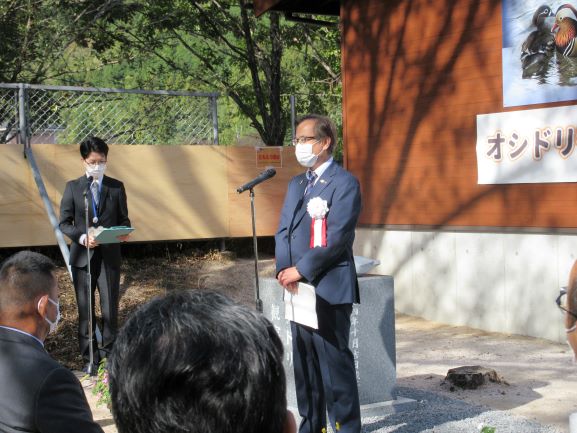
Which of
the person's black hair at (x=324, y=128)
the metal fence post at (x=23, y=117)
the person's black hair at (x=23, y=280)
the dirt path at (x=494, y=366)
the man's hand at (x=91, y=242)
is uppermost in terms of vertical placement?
the metal fence post at (x=23, y=117)

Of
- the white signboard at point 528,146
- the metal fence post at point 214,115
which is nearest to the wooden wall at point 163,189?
the metal fence post at point 214,115

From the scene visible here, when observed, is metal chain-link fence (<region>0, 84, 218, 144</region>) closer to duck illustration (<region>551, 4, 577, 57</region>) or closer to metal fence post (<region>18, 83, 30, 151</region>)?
metal fence post (<region>18, 83, 30, 151</region>)

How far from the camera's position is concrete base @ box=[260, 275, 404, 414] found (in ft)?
18.4

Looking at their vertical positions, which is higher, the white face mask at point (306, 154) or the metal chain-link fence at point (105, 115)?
the metal chain-link fence at point (105, 115)

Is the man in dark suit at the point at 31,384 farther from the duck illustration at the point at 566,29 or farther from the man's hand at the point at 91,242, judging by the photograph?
the duck illustration at the point at 566,29

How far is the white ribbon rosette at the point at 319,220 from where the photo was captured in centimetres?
470

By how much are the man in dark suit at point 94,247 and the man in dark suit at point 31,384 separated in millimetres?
4076

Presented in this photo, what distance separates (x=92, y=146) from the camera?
6.88 metres

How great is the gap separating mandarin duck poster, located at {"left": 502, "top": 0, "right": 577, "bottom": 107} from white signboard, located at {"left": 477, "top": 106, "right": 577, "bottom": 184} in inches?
6.6

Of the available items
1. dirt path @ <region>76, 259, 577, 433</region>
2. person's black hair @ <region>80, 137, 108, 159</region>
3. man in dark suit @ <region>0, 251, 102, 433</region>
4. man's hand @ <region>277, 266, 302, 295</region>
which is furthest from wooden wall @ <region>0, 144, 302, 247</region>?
man in dark suit @ <region>0, 251, 102, 433</region>

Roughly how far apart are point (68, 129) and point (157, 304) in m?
9.54

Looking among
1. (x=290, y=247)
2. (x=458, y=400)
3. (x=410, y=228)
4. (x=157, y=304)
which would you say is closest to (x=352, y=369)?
(x=290, y=247)

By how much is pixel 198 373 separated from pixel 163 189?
9839 mm

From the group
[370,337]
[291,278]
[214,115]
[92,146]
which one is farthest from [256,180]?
[214,115]
